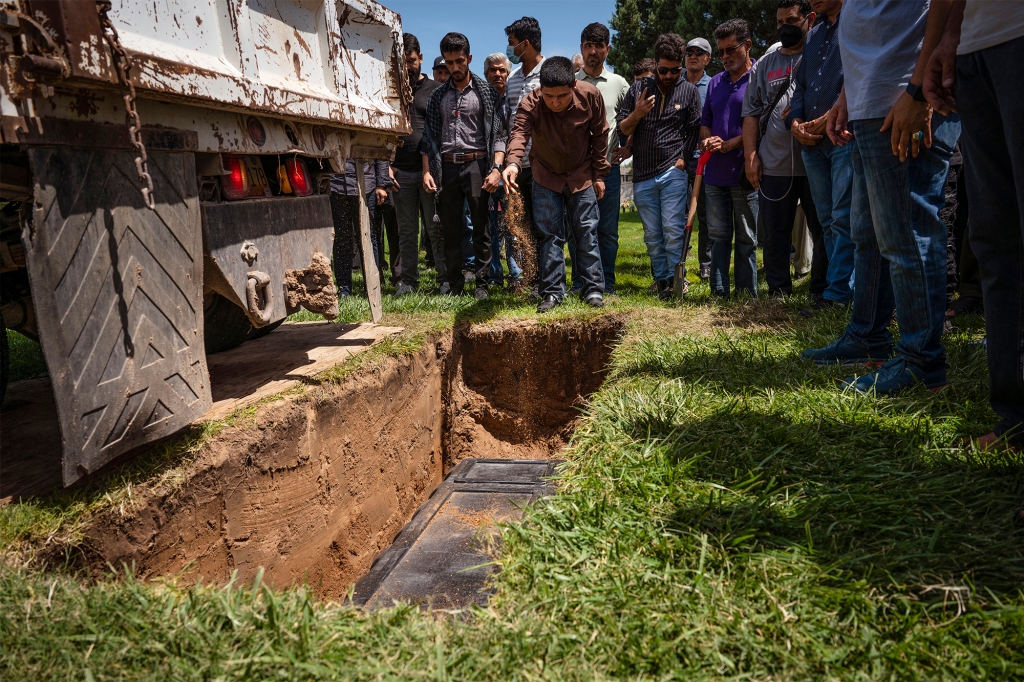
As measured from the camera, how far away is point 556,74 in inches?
186

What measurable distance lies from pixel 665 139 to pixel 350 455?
383 centimetres

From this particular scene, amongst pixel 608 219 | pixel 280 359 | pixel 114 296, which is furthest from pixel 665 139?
pixel 114 296

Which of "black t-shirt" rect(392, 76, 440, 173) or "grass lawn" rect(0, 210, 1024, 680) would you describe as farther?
"black t-shirt" rect(392, 76, 440, 173)

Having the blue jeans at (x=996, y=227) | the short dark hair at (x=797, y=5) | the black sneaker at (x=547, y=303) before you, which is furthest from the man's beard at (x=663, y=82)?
the blue jeans at (x=996, y=227)

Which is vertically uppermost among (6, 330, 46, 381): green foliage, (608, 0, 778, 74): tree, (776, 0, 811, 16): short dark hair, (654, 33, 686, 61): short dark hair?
(608, 0, 778, 74): tree

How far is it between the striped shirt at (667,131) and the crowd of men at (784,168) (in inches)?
0.7

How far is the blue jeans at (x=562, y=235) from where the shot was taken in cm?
521

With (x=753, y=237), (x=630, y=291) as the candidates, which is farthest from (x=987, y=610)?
(x=630, y=291)

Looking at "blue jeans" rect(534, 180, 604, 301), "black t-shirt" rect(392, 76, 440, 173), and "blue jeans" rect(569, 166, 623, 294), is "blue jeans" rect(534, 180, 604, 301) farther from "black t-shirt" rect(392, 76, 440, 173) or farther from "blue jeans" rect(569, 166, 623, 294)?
"black t-shirt" rect(392, 76, 440, 173)

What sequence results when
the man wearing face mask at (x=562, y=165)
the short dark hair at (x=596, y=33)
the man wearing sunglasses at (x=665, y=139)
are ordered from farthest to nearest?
the short dark hair at (x=596, y=33), the man wearing sunglasses at (x=665, y=139), the man wearing face mask at (x=562, y=165)

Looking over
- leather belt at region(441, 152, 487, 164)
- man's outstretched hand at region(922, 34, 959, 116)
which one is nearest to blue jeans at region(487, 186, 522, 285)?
leather belt at region(441, 152, 487, 164)

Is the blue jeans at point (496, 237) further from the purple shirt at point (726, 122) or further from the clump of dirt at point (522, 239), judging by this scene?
the purple shirt at point (726, 122)

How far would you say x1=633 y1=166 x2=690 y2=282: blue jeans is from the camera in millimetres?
5586

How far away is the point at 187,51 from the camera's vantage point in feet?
8.31
